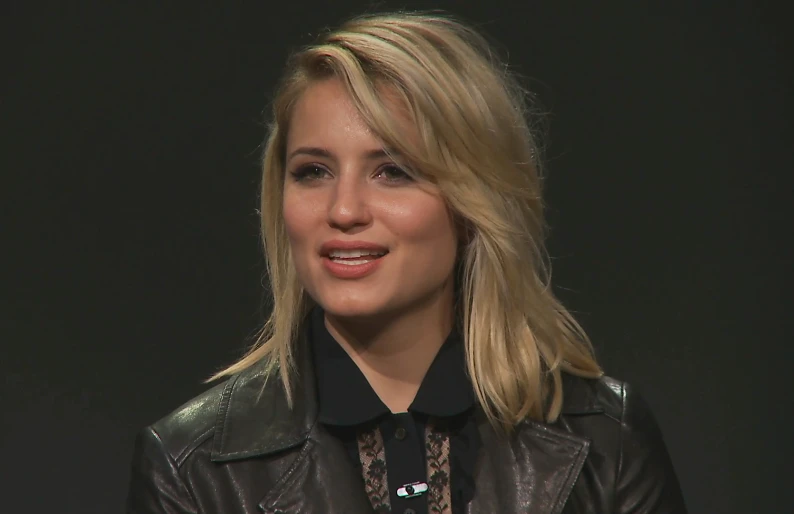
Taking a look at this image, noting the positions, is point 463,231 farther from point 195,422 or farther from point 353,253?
point 195,422

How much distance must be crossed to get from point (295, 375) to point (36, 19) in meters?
0.90

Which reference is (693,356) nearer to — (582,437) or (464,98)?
(582,437)

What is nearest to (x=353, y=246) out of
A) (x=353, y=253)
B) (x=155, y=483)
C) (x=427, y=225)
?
(x=353, y=253)

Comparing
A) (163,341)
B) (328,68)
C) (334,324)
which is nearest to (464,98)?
(328,68)

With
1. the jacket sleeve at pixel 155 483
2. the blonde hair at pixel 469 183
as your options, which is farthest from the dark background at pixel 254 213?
the jacket sleeve at pixel 155 483

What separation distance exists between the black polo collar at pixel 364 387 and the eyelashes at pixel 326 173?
0.25 meters

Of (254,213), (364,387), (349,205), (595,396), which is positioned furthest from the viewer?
(254,213)

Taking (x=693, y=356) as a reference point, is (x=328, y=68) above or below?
above

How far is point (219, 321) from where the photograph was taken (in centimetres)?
252

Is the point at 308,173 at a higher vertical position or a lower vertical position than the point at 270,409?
higher

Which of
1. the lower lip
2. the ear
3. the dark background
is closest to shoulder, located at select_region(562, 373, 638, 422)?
the ear

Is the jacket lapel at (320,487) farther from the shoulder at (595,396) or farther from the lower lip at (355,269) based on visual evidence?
the shoulder at (595,396)

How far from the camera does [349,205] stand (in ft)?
5.93

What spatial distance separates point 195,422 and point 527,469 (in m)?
0.51
